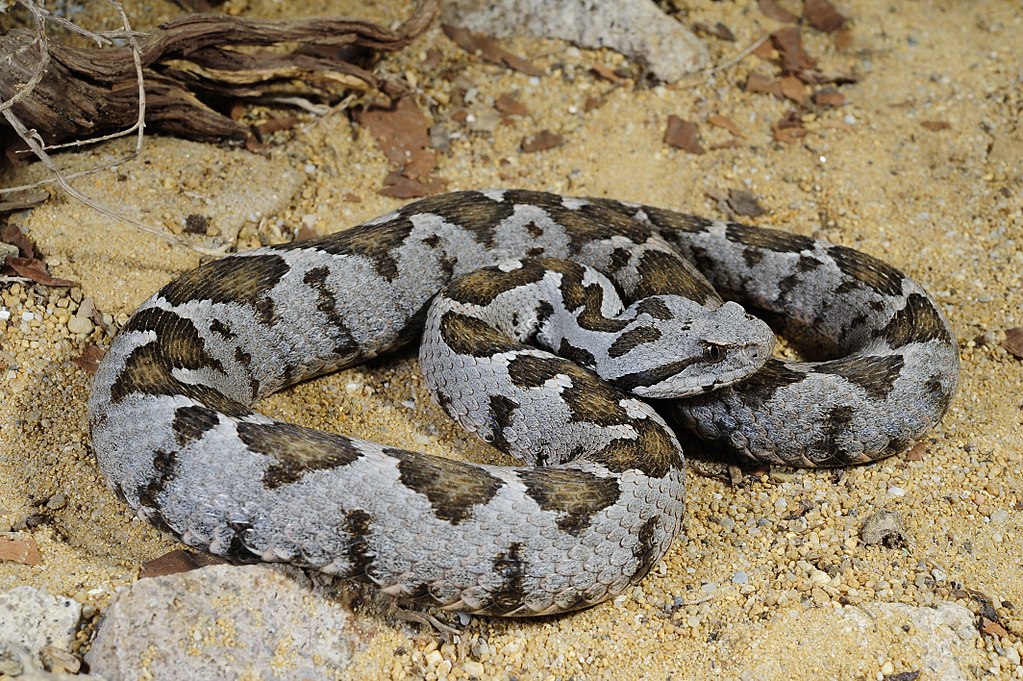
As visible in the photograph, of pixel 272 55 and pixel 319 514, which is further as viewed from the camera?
pixel 272 55

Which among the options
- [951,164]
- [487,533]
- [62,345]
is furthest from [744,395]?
[62,345]

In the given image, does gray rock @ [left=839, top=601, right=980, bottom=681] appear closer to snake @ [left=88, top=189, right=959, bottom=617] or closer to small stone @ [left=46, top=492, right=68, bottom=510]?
snake @ [left=88, top=189, right=959, bottom=617]

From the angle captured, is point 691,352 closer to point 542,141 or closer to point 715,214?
point 715,214

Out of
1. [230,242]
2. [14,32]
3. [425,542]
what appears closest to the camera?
[425,542]

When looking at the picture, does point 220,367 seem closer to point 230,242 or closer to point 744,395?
point 230,242

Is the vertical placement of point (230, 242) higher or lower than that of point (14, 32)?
lower
